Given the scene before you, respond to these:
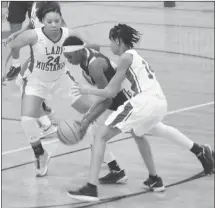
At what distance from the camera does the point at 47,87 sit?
767cm

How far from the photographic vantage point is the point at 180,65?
42.3 ft

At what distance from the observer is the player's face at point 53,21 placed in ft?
24.1

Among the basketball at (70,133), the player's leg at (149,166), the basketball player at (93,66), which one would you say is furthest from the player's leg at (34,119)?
the player's leg at (149,166)

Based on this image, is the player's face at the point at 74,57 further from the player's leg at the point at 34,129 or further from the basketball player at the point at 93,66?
the player's leg at the point at 34,129

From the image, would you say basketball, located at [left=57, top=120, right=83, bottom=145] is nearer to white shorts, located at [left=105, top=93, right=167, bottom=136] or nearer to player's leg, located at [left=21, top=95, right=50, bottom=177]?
player's leg, located at [left=21, top=95, right=50, bottom=177]

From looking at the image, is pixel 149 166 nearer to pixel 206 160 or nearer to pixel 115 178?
pixel 115 178

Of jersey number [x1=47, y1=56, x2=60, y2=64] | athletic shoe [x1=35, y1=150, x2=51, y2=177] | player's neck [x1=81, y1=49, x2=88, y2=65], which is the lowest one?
athletic shoe [x1=35, y1=150, x2=51, y2=177]

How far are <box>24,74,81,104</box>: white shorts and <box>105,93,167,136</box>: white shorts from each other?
896mm

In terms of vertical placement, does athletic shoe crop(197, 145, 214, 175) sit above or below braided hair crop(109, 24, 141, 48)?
Result: below

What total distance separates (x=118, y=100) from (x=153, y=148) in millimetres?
1482

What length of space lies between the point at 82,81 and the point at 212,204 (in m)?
5.17

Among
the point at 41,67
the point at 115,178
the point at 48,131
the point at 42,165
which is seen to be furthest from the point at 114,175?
the point at 48,131

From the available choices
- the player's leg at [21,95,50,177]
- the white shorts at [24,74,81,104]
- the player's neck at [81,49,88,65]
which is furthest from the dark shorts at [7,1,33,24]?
the player's neck at [81,49,88,65]

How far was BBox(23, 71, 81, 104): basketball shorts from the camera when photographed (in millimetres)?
7535
